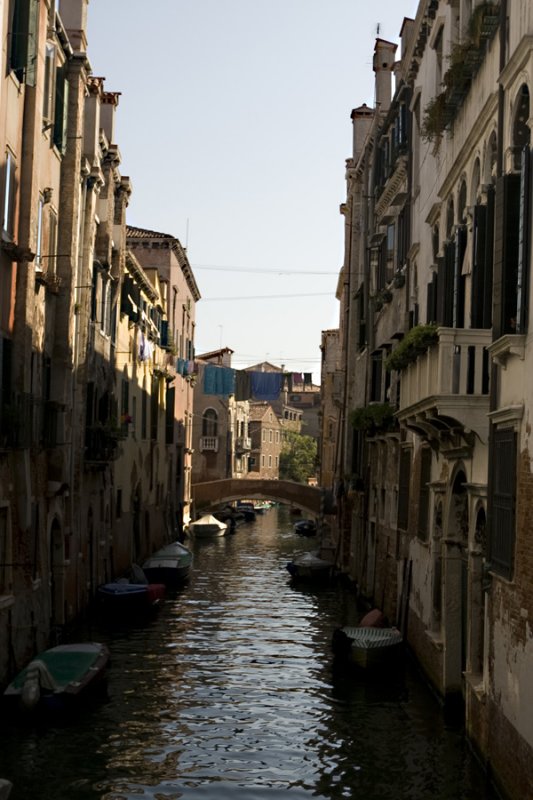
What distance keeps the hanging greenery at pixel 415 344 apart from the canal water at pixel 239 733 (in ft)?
15.5

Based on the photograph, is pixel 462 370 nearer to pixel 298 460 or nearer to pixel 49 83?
pixel 49 83

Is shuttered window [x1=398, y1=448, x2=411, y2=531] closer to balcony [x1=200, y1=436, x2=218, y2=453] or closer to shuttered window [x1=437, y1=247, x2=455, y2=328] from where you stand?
shuttered window [x1=437, y1=247, x2=455, y2=328]

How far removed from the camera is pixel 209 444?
236 ft

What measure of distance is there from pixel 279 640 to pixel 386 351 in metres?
6.65

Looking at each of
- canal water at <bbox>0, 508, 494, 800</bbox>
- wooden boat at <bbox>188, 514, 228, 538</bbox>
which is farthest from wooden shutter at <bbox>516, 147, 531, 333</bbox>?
wooden boat at <bbox>188, 514, 228, 538</bbox>

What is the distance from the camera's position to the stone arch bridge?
183 ft

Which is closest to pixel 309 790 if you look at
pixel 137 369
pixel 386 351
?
pixel 386 351

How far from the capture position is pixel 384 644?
61.4 feet

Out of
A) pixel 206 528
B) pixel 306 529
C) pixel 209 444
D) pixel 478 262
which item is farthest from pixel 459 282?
pixel 209 444

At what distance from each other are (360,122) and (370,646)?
24.3 metres

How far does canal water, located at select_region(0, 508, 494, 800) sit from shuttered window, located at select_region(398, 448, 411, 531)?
115 inches

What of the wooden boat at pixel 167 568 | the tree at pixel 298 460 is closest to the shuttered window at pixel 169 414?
the wooden boat at pixel 167 568

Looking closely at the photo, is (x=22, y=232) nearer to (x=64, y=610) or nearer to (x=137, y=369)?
(x=64, y=610)

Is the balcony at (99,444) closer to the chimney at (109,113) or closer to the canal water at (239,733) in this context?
the canal water at (239,733)
